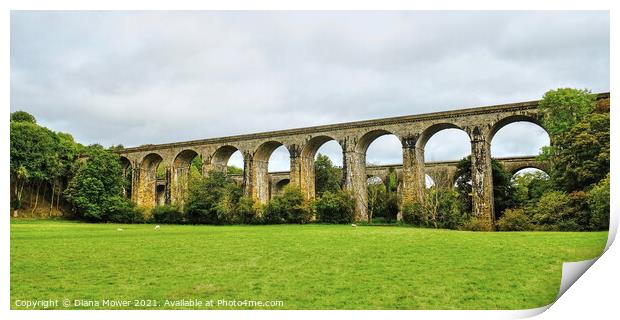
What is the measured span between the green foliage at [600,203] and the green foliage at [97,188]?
104ft

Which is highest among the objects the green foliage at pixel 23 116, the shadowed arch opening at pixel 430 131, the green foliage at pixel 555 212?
the green foliage at pixel 23 116

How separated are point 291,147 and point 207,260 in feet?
72.0

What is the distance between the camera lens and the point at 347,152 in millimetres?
30984

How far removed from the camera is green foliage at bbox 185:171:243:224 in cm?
3259

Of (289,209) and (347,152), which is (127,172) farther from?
(347,152)

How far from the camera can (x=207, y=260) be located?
11.9 m

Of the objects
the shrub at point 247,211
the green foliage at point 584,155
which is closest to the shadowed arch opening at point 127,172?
the shrub at point 247,211

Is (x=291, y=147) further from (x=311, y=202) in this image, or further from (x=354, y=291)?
(x=354, y=291)

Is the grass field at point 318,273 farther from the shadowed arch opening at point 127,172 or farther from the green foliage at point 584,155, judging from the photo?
the shadowed arch opening at point 127,172

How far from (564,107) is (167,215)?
26.7 meters

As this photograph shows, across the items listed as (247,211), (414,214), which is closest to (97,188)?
(247,211)

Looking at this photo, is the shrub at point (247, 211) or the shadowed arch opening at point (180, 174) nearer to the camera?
the shrub at point (247, 211)

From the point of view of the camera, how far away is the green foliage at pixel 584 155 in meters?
17.5

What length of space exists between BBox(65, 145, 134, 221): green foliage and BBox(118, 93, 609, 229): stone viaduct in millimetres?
2849
